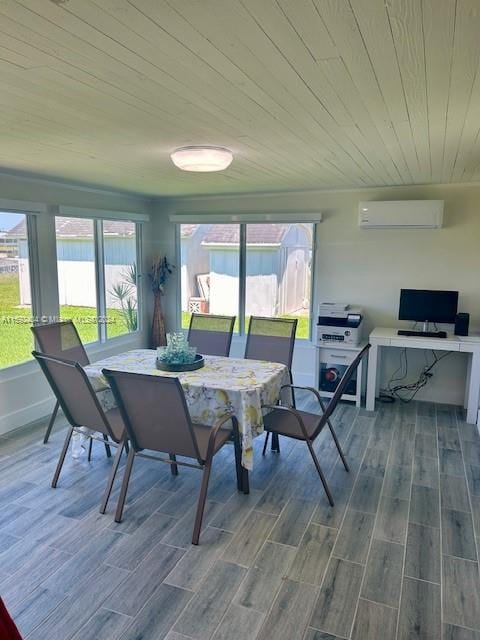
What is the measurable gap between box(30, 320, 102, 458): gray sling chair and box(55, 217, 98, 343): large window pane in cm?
76

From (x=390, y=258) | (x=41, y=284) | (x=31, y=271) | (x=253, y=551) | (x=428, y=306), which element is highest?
(x=390, y=258)

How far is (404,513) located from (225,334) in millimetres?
2100

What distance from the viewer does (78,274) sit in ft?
15.7

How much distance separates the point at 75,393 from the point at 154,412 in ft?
2.07

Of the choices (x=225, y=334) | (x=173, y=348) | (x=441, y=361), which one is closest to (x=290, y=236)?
(x=225, y=334)

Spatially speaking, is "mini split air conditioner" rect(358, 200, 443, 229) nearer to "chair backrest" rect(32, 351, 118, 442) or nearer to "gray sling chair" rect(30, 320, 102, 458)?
"gray sling chair" rect(30, 320, 102, 458)

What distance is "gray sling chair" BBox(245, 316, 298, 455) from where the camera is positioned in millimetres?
3932

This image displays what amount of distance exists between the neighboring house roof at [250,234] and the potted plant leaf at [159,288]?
599mm

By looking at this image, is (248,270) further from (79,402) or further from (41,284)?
(79,402)

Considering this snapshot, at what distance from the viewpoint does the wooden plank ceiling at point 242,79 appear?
4.04ft

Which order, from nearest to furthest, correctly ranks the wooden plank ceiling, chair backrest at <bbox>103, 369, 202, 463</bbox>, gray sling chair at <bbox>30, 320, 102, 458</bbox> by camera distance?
the wooden plank ceiling, chair backrest at <bbox>103, 369, 202, 463</bbox>, gray sling chair at <bbox>30, 320, 102, 458</bbox>

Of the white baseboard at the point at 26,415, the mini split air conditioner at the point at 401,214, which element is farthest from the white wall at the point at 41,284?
the mini split air conditioner at the point at 401,214

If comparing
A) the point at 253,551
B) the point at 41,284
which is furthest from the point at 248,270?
the point at 253,551

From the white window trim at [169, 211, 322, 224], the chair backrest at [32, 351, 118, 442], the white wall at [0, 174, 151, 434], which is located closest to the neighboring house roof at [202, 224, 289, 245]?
the white window trim at [169, 211, 322, 224]
